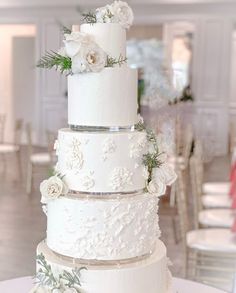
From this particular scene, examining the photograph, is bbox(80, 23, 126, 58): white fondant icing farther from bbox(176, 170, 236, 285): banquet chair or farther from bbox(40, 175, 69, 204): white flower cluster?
bbox(176, 170, 236, 285): banquet chair

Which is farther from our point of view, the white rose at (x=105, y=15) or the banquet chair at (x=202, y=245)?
the banquet chair at (x=202, y=245)

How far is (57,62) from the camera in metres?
1.53

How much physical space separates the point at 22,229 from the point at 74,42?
12.4ft

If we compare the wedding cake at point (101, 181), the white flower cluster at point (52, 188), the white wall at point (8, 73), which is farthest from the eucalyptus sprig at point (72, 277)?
the white wall at point (8, 73)

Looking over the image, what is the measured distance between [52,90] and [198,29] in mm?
3239

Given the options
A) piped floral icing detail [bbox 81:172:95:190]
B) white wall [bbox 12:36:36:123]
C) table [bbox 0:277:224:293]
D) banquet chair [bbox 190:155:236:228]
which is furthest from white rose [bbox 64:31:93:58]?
white wall [bbox 12:36:36:123]

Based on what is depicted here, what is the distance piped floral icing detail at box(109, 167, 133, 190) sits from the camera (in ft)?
5.13

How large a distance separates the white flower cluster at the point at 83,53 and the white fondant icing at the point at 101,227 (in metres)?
0.40

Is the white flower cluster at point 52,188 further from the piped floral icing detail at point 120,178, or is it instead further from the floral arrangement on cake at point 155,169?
the floral arrangement on cake at point 155,169

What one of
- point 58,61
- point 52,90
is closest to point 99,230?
point 58,61

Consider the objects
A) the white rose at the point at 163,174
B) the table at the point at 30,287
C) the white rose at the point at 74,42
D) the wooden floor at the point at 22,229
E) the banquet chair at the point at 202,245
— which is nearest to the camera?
the white rose at the point at 74,42

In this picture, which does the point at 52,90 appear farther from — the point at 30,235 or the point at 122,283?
the point at 122,283

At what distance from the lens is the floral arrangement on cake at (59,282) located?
153cm

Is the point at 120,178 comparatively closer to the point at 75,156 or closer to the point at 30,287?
the point at 75,156
